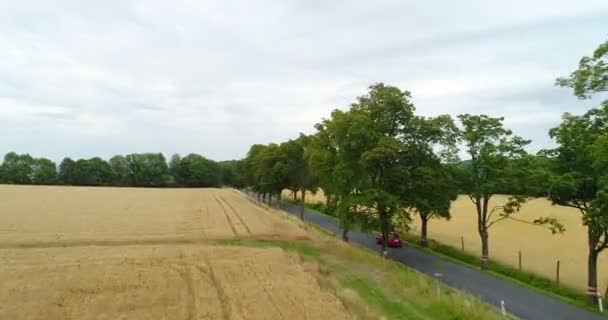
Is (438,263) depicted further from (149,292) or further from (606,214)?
(149,292)

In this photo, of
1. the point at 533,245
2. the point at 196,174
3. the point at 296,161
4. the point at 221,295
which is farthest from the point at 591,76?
the point at 196,174

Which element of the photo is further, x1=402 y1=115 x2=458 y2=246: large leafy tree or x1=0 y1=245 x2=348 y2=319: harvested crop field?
x1=402 y1=115 x2=458 y2=246: large leafy tree

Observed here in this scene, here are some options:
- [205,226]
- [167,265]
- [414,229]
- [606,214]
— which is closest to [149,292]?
[167,265]

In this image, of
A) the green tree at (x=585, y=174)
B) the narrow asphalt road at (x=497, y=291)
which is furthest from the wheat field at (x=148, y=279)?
the green tree at (x=585, y=174)

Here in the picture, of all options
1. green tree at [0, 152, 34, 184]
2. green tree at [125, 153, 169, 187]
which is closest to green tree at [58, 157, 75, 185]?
green tree at [0, 152, 34, 184]

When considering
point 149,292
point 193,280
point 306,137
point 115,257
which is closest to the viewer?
point 149,292

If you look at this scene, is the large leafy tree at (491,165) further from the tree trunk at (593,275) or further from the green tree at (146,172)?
the green tree at (146,172)

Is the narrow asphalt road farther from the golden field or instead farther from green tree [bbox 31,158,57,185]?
→ green tree [bbox 31,158,57,185]
